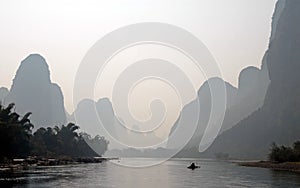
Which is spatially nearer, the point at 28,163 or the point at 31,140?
the point at 28,163

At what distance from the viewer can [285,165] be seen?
342 ft

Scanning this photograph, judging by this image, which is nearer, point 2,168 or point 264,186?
point 264,186

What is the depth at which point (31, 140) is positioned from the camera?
122750mm

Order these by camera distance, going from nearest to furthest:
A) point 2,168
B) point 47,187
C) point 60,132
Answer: point 47,187 < point 2,168 < point 60,132

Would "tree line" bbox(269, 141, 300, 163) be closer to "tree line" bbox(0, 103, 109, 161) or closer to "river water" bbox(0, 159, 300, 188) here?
"river water" bbox(0, 159, 300, 188)

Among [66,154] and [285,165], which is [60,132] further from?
[285,165]

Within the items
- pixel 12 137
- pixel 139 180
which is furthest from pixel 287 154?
pixel 12 137

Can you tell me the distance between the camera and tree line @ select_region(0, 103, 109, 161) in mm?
88738

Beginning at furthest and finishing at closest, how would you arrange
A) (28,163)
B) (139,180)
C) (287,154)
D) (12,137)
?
1. (287,154)
2. (28,163)
3. (12,137)
4. (139,180)

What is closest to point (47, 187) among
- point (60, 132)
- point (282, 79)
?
point (60, 132)

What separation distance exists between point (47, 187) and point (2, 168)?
30051 millimetres

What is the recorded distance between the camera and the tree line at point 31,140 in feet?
291

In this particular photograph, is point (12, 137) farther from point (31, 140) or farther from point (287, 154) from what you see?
point (287, 154)

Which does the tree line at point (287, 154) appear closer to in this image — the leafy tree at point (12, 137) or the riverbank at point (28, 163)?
the riverbank at point (28, 163)
